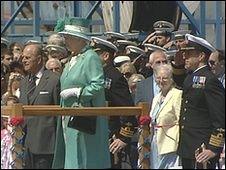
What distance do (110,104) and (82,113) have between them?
1510mm

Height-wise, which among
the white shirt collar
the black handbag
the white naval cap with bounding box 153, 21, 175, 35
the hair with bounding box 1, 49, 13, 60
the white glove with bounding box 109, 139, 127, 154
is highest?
the white naval cap with bounding box 153, 21, 175, 35

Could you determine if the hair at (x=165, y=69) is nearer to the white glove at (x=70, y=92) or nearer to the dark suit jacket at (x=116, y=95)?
the dark suit jacket at (x=116, y=95)

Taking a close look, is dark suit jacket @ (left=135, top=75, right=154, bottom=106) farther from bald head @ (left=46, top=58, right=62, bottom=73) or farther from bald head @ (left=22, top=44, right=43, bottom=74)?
bald head @ (left=22, top=44, right=43, bottom=74)

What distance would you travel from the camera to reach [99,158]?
616 cm

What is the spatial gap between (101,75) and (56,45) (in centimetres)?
251

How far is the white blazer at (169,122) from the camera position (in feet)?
22.5

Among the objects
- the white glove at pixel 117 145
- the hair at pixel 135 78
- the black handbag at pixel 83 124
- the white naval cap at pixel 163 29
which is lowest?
the white glove at pixel 117 145

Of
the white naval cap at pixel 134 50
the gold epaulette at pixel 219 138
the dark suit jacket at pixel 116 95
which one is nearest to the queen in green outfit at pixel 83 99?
the gold epaulette at pixel 219 138

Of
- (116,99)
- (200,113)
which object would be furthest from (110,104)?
(200,113)

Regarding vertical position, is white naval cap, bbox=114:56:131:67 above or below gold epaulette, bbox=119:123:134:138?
above

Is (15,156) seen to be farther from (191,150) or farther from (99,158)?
(191,150)

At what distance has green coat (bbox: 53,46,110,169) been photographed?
6086 millimetres

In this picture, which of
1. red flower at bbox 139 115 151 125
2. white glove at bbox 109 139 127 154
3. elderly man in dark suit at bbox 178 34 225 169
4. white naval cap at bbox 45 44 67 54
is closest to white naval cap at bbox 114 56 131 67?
white naval cap at bbox 45 44 67 54

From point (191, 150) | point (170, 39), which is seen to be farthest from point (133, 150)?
point (170, 39)
